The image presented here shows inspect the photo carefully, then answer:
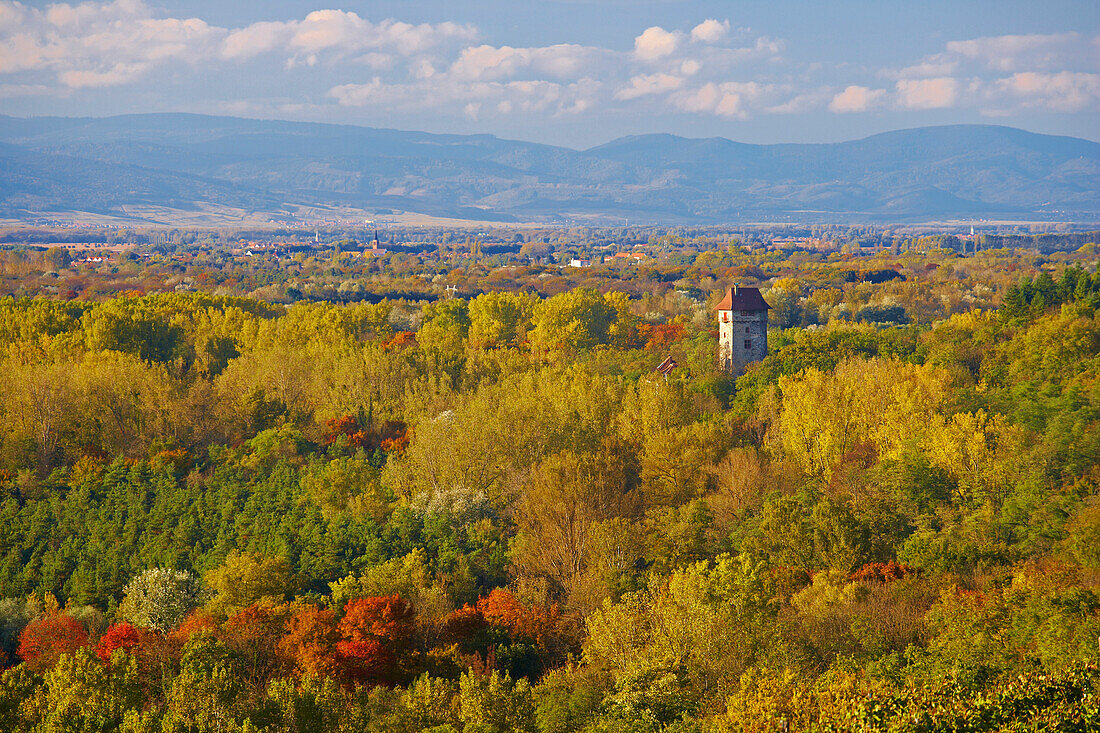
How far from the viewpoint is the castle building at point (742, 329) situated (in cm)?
7306

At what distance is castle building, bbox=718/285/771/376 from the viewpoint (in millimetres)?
73062

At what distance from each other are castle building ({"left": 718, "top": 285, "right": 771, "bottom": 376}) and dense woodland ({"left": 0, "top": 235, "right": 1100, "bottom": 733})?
2.08m

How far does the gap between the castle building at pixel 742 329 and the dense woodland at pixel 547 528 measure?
6.82 feet

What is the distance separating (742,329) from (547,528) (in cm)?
2983

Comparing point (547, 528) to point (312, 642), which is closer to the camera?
point (312, 642)

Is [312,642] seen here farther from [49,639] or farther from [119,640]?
[49,639]

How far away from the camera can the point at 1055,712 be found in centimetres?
2272

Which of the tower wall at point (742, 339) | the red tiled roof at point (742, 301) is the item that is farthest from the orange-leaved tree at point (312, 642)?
the red tiled roof at point (742, 301)

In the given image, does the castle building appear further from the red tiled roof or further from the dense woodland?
the dense woodland

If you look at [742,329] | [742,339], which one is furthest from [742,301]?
[742,339]

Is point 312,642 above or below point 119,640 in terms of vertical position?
above

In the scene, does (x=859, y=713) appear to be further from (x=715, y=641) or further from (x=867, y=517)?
(x=867, y=517)


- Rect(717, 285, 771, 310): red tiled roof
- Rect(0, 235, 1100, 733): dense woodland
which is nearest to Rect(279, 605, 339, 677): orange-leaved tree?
Rect(0, 235, 1100, 733): dense woodland

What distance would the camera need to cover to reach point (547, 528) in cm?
4741
